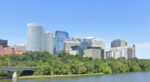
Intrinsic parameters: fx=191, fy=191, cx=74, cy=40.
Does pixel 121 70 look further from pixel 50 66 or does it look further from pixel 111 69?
pixel 50 66

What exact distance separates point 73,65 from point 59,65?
6538mm

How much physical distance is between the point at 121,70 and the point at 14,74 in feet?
178

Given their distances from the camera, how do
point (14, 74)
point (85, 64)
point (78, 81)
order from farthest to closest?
point (85, 64) < point (14, 74) < point (78, 81)

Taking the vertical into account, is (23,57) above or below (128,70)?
above

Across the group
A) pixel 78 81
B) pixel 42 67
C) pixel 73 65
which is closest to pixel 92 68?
pixel 73 65

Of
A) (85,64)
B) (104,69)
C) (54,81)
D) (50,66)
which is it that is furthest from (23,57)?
(54,81)

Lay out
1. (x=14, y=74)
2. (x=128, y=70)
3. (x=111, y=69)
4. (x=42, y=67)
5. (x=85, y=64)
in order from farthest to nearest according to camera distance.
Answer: (x=128, y=70), (x=111, y=69), (x=85, y=64), (x=42, y=67), (x=14, y=74)

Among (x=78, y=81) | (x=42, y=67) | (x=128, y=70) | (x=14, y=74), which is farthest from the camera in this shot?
(x=128, y=70)

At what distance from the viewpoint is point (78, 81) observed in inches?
2368

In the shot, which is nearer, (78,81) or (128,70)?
(78,81)

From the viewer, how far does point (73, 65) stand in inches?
3386

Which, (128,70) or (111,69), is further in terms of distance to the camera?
(128,70)

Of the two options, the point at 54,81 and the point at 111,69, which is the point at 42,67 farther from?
the point at 111,69

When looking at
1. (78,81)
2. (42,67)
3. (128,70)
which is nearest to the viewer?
(78,81)
